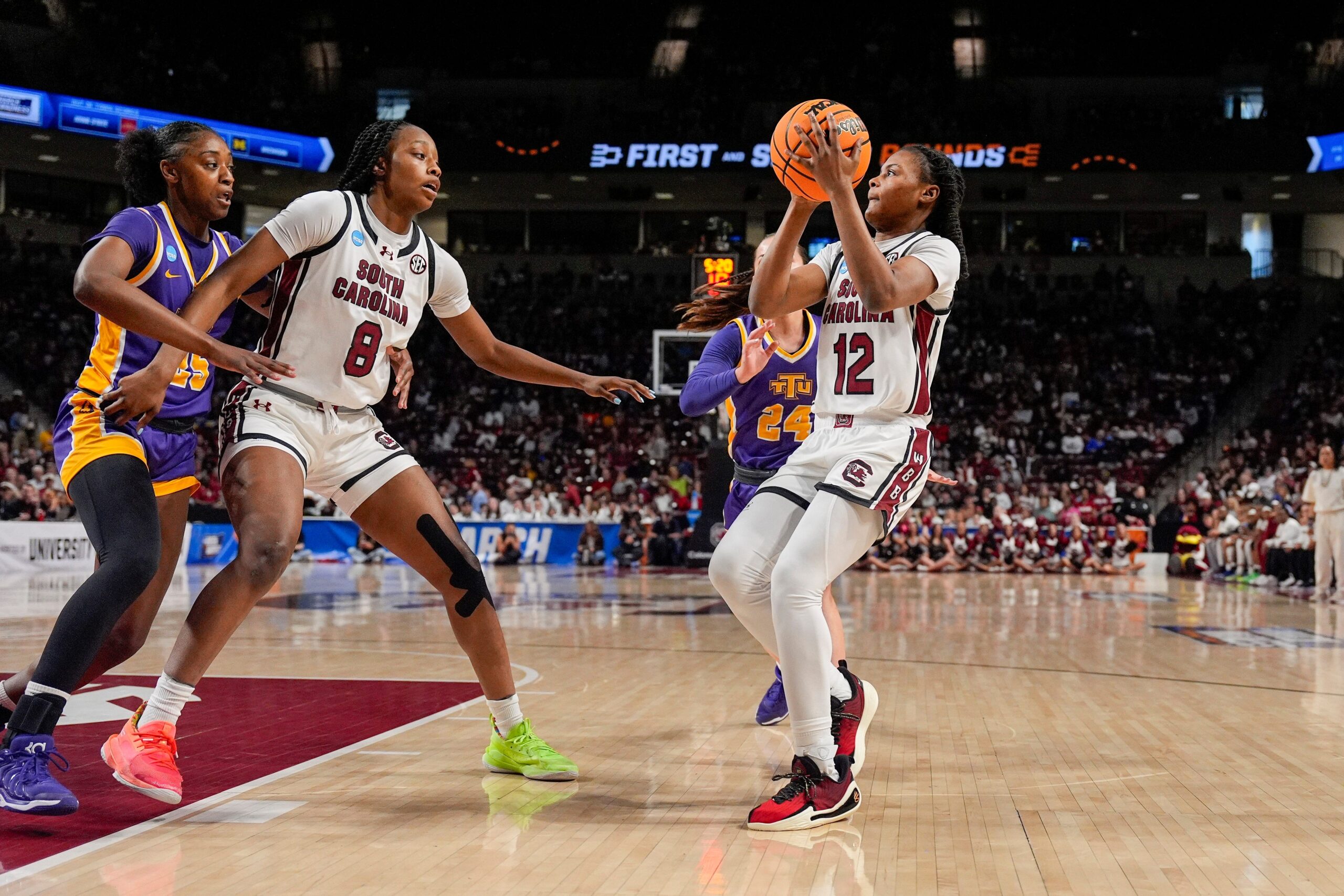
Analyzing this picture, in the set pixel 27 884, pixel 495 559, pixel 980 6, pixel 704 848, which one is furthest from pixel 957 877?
pixel 980 6

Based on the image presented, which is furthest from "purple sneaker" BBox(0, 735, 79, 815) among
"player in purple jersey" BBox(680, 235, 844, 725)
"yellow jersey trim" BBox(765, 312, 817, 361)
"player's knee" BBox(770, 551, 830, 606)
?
"yellow jersey trim" BBox(765, 312, 817, 361)

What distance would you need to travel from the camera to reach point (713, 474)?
1158cm

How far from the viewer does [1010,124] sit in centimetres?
2917

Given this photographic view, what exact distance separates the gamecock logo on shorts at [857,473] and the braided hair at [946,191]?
75cm

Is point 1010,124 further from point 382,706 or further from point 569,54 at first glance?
point 382,706

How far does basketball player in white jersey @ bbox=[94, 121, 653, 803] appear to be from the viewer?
379 cm

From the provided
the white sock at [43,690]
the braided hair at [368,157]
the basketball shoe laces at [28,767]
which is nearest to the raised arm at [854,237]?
the braided hair at [368,157]

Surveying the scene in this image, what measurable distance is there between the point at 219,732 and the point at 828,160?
336 cm

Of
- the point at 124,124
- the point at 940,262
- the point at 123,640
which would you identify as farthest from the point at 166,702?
the point at 124,124

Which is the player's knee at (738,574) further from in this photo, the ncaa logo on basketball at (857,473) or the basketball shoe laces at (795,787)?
the basketball shoe laces at (795,787)

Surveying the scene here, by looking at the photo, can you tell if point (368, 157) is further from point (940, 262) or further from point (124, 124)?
point (124, 124)

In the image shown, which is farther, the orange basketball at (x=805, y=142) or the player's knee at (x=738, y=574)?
the player's knee at (x=738, y=574)

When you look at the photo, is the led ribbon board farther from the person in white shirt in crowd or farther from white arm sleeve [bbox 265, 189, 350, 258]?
white arm sleeve [bbox 265, 189, 350, 258]

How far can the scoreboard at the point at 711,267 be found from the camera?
60.0 feet
